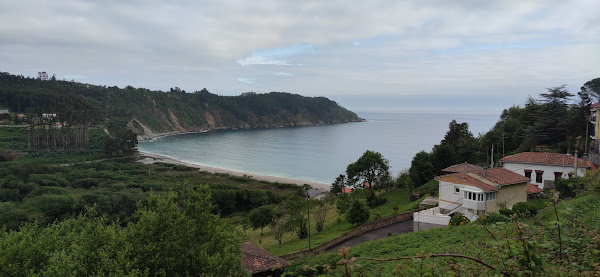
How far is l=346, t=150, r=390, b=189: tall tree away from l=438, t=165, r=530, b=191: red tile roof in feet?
40.1

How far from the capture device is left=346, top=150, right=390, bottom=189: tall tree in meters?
33.1

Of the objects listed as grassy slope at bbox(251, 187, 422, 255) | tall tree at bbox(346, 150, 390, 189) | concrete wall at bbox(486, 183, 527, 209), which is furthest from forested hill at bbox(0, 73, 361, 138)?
concrete wall at bbox(486, 183, 527, 209)

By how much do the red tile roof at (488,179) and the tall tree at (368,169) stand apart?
1223 cm

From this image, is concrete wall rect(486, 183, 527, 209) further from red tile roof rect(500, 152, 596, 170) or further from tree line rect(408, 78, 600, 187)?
tree line rect(408, 78, 600, 187)

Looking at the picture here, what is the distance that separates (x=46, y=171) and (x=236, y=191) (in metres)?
24.4

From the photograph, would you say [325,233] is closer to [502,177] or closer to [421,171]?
[502,177]

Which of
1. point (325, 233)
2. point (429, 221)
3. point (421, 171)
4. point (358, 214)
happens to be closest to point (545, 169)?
point (421, 171)

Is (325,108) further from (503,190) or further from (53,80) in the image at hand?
(503,190)

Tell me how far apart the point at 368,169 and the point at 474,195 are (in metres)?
14.6

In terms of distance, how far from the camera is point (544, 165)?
80.2 feet

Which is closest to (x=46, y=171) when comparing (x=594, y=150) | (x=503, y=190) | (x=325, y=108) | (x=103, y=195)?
(x=103, y=195)

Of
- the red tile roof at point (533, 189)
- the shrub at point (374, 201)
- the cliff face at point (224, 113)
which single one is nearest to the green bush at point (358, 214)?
the shrub at point (374, 201)

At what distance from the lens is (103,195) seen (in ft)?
108

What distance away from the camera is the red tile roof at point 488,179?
19125 mm
